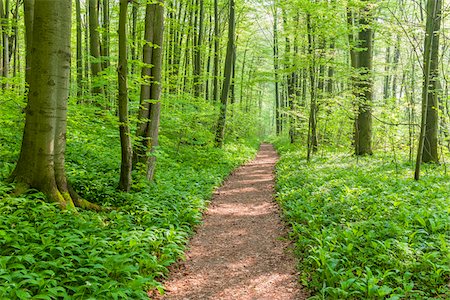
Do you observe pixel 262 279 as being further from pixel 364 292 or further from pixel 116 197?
pixel 116 197

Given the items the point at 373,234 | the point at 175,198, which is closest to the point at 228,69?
the point at 175,198

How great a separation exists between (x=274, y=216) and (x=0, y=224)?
531cm

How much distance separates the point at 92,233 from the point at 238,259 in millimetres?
2292

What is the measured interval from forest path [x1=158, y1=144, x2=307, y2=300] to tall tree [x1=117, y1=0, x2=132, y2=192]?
1970 mm

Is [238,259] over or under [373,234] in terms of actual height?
under

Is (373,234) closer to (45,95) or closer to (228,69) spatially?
(45,95)

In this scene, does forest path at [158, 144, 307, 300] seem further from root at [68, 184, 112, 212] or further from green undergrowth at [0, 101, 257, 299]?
root at [68, 184, 112, 212]

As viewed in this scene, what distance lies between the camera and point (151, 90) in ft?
26.8

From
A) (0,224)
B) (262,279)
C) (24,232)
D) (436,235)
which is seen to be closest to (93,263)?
(24,232)

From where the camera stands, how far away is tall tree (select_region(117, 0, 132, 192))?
6.14 meters

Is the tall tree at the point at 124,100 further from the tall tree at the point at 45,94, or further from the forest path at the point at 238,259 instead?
the forest path at the point at 238,259

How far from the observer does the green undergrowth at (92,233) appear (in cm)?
345

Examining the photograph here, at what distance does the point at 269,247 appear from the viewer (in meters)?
5.81

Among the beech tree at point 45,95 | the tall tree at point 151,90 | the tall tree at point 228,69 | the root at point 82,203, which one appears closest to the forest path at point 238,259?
the root at point 82,203
